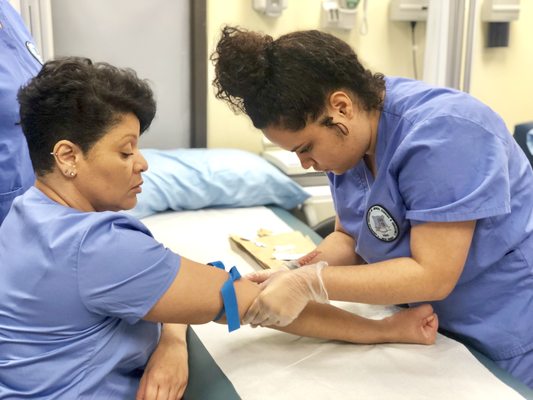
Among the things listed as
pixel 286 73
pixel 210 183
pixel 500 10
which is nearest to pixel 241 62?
pixel 286 73

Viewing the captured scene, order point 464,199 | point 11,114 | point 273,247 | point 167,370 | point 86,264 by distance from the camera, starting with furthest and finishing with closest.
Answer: point 273,247, point 11,114, point 167,370, point 464,199, point 86,264

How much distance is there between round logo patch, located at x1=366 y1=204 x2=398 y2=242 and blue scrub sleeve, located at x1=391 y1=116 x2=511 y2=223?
118 millimetres

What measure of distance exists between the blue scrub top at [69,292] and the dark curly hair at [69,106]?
123mm

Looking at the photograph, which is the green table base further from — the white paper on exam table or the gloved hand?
the gloved hand

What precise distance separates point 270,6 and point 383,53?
72cm

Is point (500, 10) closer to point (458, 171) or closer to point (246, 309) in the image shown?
point (458, 171)

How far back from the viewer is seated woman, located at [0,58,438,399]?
107cm

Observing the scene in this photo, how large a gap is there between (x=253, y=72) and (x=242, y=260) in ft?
3.24

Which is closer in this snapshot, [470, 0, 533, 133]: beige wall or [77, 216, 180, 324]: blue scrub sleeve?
[77, 216, 180, 324]: blue scrub sleeve

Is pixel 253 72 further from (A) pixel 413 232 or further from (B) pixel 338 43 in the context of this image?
(A) pixel 413 232

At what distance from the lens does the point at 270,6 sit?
9.58 feet

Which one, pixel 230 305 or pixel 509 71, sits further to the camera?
pixel 509 71

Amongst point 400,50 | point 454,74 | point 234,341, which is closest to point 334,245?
point 234,341

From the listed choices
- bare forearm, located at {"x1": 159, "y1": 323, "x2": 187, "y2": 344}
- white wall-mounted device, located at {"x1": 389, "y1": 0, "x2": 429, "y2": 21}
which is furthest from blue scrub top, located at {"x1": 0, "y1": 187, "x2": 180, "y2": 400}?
white wall-mounted device, located at {"x1": 389, "y1": 0, "x2": 429, "y2": 21}
